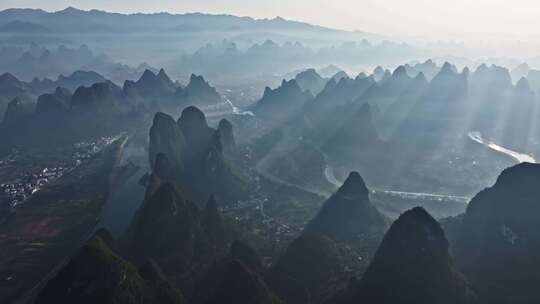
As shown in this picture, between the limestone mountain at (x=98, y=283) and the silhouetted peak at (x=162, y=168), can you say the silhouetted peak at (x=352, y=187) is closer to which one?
the silhouetted peak at (x=162, y=168)

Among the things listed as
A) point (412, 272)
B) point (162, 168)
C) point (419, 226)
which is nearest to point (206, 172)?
point (162, 168)

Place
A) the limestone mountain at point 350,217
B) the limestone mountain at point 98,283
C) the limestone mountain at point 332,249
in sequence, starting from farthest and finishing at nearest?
the limestone mountain at point 350,217 < the limestone mountain at point 332,249 < the limestone mountain at point 98,283

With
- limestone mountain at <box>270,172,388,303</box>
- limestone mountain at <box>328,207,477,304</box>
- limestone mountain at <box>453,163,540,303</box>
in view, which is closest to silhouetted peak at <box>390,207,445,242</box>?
limestone mountain at <box>328,207,477,304</box>

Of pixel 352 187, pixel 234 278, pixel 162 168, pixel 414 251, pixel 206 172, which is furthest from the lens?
pixel 206 172

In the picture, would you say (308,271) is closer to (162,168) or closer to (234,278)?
(234,278)

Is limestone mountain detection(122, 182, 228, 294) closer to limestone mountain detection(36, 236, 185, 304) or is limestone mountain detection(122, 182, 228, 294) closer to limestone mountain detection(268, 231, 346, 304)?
limestone mountain detection(268, 231, 346, 304)

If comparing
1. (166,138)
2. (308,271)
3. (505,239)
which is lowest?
(308,271)

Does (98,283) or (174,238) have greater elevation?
(98,283)

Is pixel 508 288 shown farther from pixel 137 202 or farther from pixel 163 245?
pixel 137 202

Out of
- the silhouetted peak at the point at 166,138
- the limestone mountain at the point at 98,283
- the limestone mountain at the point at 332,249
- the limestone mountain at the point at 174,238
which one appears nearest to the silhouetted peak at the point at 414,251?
the limestone mountain at the point at 332,249

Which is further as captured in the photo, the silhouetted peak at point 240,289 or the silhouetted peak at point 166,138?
the silhouetted peak at point 166,138

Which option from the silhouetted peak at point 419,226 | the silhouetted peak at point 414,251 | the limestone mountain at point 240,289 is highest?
the silhouetted peak at point 419,226
